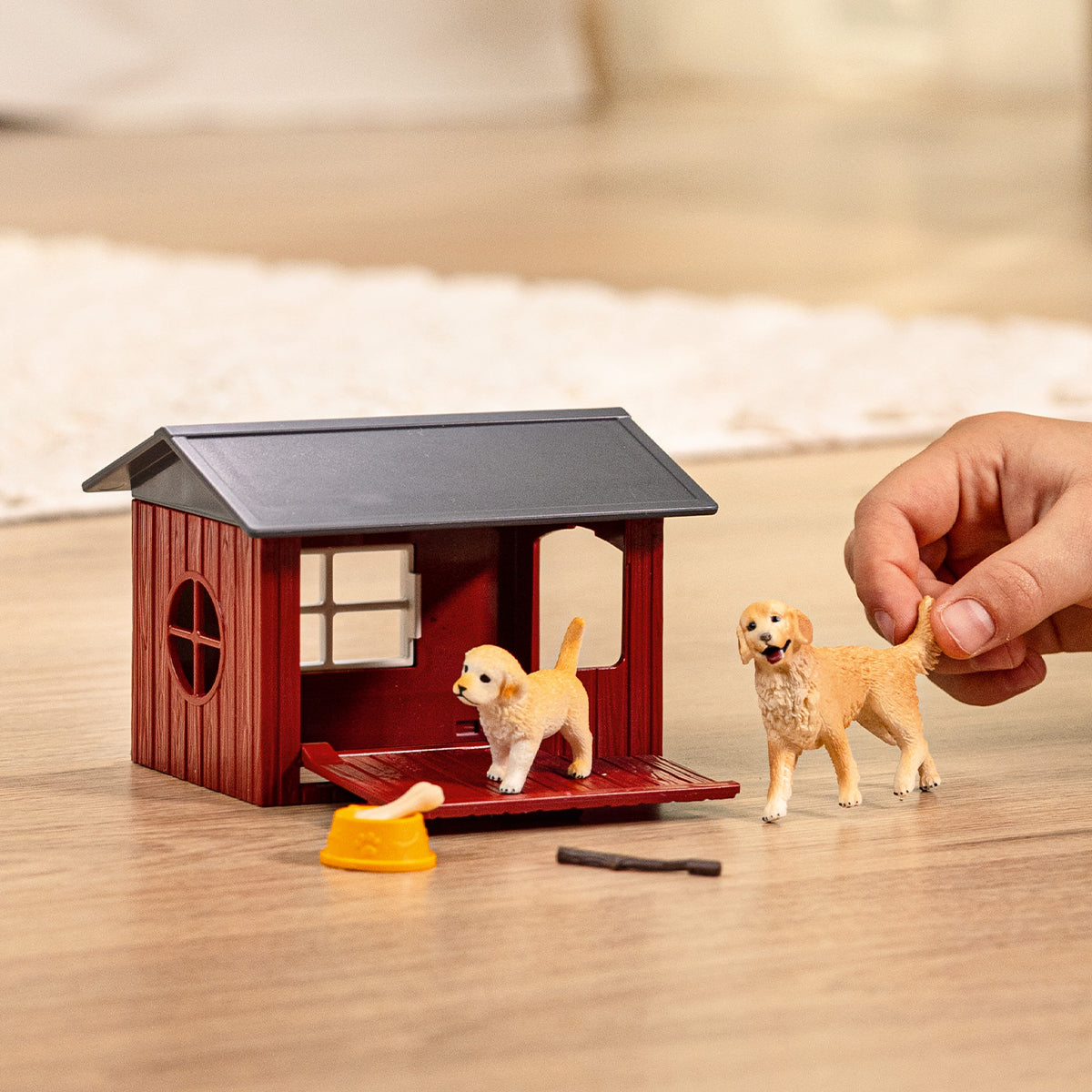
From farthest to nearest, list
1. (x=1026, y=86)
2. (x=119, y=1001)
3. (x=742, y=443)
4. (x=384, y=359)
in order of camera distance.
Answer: (x=1026, y=86) → (x=384, y=359) → (x=742, y=443) → (x=119, y=1001)

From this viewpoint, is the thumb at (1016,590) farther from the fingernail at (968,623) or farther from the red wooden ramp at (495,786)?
the red wooden ramp at (495,786)

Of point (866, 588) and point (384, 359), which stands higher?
point (384, 359)

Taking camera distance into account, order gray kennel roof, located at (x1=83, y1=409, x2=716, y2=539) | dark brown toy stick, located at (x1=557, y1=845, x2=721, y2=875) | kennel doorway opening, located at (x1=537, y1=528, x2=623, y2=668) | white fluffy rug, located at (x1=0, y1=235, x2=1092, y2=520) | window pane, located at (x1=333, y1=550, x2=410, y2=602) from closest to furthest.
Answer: dark brown toy stick, located at (x1=557, y1=845, x2=721, y2=875), gray kennel roof, located at (x1=83, y1=409, x2=716, y2=539), kennel doorway opening, located at (x1=537, y1=528, x2=623, y2=668), window pane, located at (x1=333, y1=550, x2=410, y2=602), white fluffy rug, located at (x1=0, y1=235, x2=1092, y2=520)

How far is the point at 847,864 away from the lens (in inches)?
43.9

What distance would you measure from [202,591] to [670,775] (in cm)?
35

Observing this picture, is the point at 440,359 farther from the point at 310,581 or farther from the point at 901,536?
the point at 901,536

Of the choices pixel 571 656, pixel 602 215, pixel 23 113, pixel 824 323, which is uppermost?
pixel 23 113

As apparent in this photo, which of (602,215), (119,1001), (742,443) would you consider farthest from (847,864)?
(602,215)

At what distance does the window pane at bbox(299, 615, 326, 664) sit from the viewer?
1.75 meters

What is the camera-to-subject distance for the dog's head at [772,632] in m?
1.14

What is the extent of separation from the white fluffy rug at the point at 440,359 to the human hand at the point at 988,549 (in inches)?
53.7

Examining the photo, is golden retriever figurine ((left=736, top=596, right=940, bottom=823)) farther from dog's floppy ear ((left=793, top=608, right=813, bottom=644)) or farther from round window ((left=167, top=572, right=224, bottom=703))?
round window ((left=167, top=572, right=224, bottom=703))

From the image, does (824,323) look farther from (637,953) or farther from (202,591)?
(637,953)

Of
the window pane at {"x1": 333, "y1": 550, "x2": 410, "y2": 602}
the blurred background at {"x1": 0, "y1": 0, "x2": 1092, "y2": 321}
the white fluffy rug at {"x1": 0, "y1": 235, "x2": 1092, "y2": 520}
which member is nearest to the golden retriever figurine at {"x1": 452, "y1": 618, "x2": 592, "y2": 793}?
the window pane at {"x1": 333, "y1": 550, "x2": 410, "y2": 602}
